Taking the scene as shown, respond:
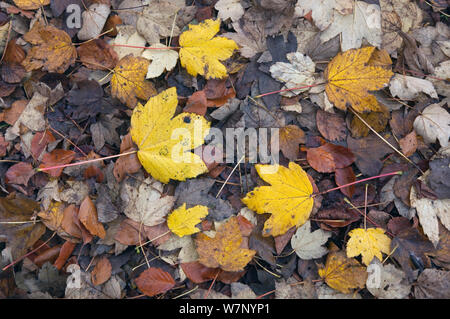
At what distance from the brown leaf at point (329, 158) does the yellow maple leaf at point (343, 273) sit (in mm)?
379

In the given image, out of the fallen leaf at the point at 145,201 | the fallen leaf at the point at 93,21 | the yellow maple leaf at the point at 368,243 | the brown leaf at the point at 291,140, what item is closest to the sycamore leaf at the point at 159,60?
the fallen leaf at the point at 93,21

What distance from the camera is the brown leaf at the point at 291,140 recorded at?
61.9 inches

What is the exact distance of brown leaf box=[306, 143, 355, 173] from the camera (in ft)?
5.14

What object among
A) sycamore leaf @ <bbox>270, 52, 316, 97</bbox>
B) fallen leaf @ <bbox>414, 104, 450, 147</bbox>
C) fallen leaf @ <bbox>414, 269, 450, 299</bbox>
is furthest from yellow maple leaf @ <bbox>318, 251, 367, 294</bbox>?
sycamore leaf @ <bbox>270, 52, 316, 97</bbox>

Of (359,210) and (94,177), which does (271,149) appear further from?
(94,177)

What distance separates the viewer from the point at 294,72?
63.5 inches

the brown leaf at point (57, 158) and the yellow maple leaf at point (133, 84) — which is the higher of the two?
the yellow maple leaf at point (133, 84)

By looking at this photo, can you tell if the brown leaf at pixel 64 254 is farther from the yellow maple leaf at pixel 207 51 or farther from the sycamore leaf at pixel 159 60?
the yellow maple leaf at pixel 207 51

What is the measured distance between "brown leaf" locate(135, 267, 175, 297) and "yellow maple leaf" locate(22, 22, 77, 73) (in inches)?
40.5

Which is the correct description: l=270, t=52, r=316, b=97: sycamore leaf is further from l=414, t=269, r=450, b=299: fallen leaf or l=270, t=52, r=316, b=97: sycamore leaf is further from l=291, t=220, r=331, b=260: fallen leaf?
l=414, t=269, r=450, b=299: fallen leaf

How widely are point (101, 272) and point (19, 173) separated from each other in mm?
602

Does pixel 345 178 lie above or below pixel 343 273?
above

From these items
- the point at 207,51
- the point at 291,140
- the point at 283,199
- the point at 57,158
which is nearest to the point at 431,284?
the point at 283,199

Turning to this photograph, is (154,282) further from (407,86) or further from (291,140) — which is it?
(407,86)
